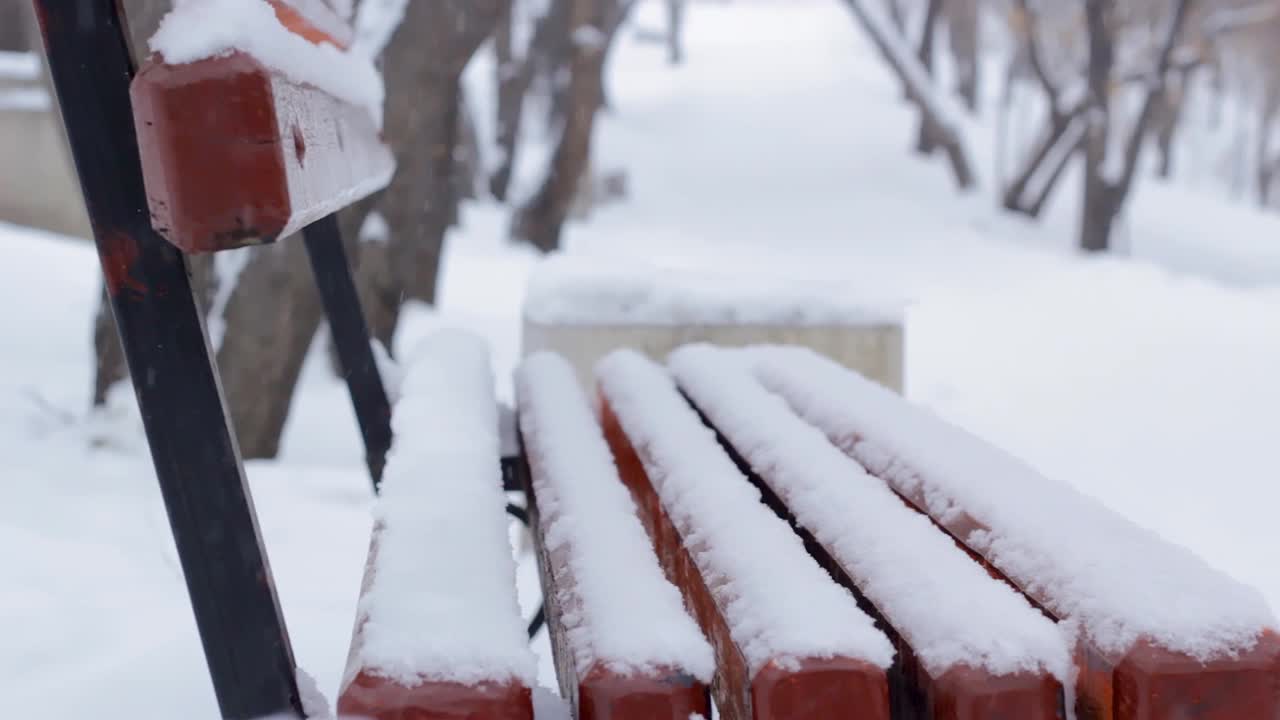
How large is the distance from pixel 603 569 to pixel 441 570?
129 millimetres

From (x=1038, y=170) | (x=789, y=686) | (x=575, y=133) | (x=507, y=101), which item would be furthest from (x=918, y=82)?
(x=789, y=686)

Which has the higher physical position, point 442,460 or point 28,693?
point 442,460

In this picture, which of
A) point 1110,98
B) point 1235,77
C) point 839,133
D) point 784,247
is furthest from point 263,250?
point 1235,77

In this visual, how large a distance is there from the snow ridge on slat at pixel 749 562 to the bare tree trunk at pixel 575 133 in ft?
27.0

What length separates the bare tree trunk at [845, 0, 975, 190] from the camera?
14727mm

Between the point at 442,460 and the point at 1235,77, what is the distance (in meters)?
40.5

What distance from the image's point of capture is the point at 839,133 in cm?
2098

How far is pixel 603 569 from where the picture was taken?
991 millimetres

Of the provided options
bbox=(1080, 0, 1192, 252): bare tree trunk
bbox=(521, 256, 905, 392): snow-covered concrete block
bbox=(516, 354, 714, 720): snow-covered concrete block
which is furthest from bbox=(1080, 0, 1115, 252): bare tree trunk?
bbox=(516, 354, 714, 720): snow-covered concrete block

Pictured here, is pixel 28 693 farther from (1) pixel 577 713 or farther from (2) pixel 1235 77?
(2) pixel 1235 77

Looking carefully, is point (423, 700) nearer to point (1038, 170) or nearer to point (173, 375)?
point (173, 375)

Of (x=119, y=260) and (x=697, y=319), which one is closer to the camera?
(x=119, y=260)

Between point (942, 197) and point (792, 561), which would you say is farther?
point (942, 197)

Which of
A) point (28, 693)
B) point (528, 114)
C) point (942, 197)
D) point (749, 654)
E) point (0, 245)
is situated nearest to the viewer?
point (749, 654)
